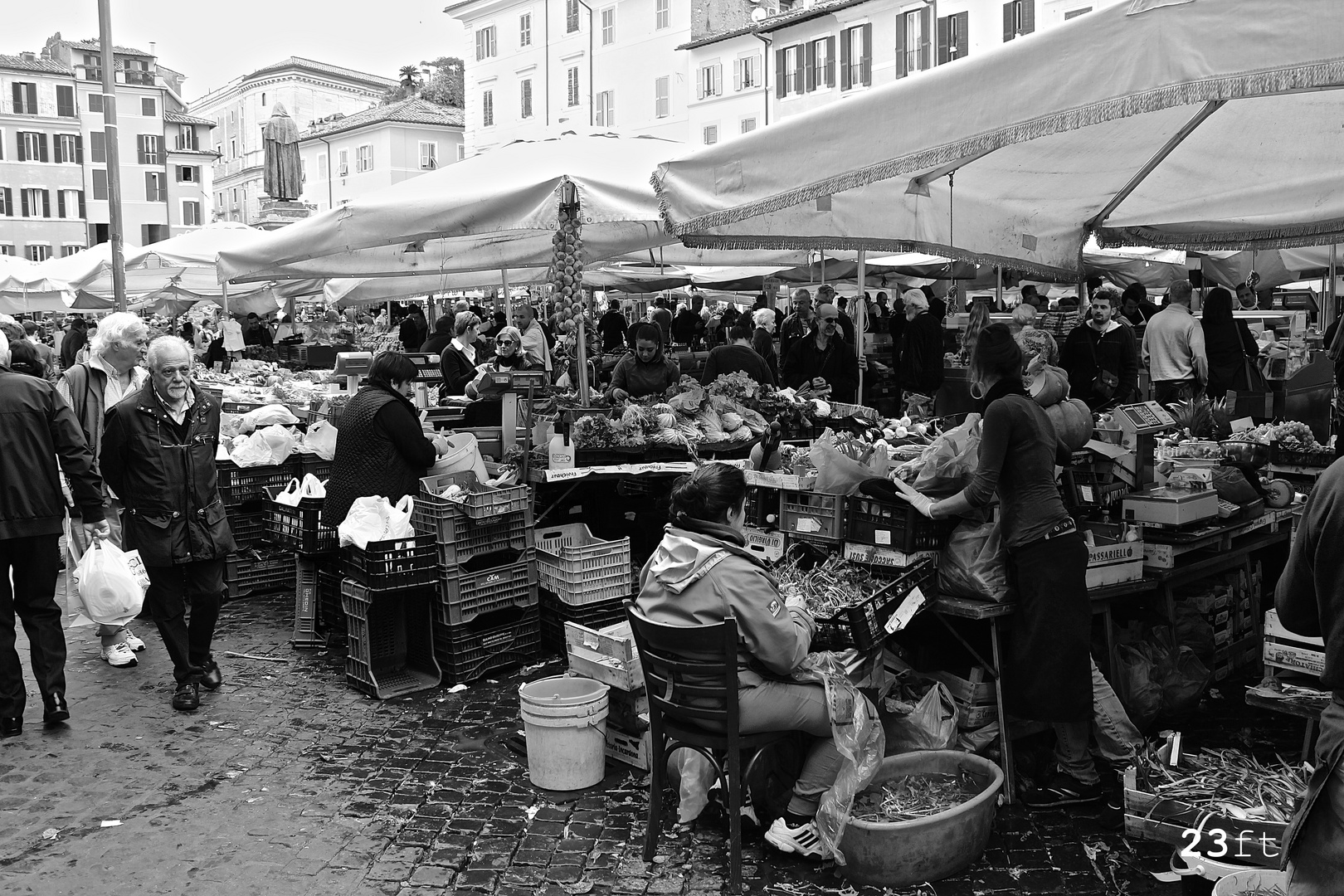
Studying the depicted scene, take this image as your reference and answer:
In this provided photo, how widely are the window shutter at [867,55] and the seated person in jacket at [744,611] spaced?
34.9 meters

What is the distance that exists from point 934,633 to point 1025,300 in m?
12.7

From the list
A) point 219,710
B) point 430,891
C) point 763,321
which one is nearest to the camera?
point 430,891

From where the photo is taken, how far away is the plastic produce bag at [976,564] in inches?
177

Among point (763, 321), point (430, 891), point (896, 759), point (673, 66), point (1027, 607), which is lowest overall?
point (430, 891)

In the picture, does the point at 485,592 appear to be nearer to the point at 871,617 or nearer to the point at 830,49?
the point at 871,617

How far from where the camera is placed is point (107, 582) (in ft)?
19.5

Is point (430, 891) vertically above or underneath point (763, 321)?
underneath

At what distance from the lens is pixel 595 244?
1002cm

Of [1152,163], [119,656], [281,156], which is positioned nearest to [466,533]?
[119,656]

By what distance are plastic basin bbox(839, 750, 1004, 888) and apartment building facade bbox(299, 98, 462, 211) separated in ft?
192

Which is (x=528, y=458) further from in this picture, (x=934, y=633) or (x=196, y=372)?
(x=196, y=372)

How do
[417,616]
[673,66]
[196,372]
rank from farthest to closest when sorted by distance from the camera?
[673,66]
[196,372]
[417,616]

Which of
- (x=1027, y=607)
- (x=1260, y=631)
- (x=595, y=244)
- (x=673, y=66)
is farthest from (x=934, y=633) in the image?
(x=673, y=66)

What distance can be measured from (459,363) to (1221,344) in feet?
26.1
